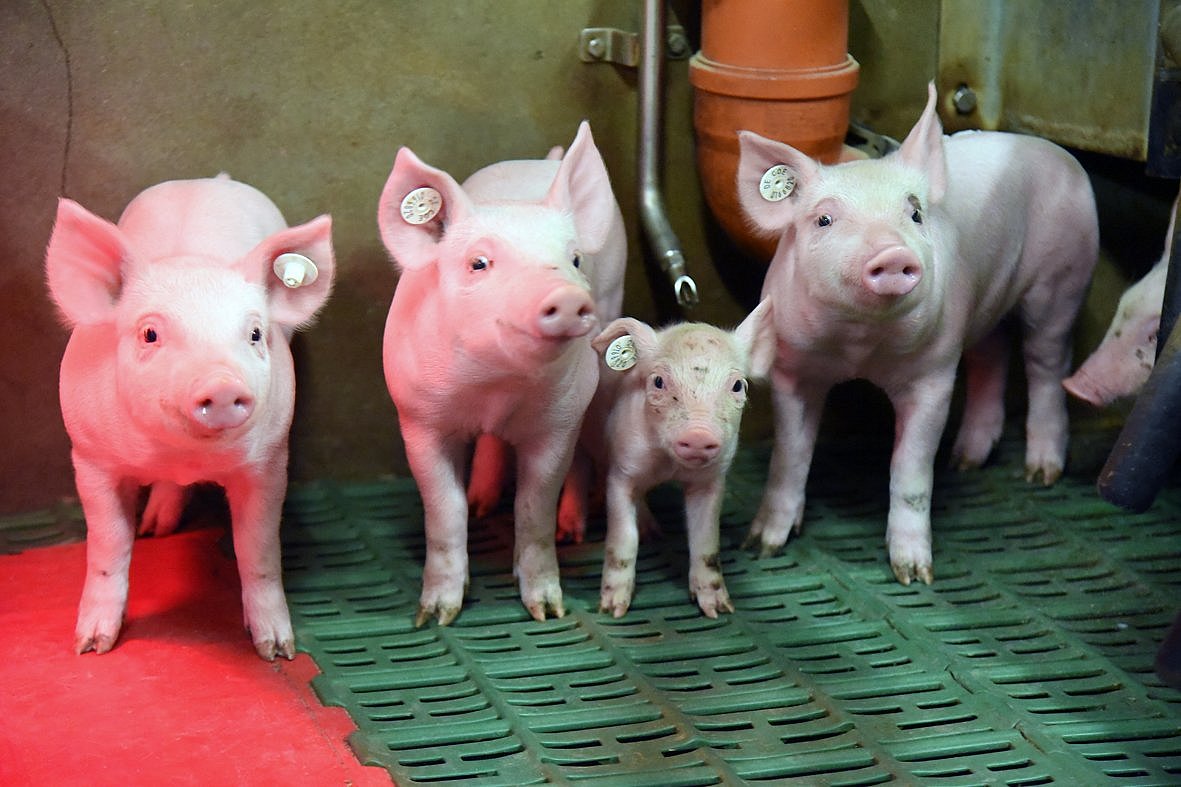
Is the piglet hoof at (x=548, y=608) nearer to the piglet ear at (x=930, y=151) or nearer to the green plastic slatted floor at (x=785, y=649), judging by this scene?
the green plastic slatted floor at (x=785, y=649)

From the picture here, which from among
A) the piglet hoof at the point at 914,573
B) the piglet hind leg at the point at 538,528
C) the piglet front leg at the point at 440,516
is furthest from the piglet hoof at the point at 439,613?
the piglet hoof at the point at 914,573

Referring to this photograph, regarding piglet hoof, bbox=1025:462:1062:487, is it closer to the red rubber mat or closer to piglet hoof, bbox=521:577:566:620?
piglet hoof, bbox=521:577:566:620

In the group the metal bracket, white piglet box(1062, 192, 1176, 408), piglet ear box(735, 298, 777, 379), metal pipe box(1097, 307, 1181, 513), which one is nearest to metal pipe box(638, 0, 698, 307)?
the metal bracket

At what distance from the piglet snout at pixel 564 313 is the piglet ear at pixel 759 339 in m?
0.74

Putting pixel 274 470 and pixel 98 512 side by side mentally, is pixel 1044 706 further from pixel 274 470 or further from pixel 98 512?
pixel 98 512

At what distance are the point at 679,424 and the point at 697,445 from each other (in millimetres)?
96

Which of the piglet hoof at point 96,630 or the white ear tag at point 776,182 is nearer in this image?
the piglet hoof at point 96,630

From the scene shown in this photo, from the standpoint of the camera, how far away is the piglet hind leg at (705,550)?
4168 mm

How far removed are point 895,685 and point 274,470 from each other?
170 centimetres

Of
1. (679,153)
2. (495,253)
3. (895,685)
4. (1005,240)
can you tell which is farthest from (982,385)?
(495,253)

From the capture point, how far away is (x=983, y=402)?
517 cm

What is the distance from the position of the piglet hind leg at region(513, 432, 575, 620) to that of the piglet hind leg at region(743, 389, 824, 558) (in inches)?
28.7

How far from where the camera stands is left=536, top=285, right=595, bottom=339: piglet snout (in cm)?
341

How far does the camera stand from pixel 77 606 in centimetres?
419
